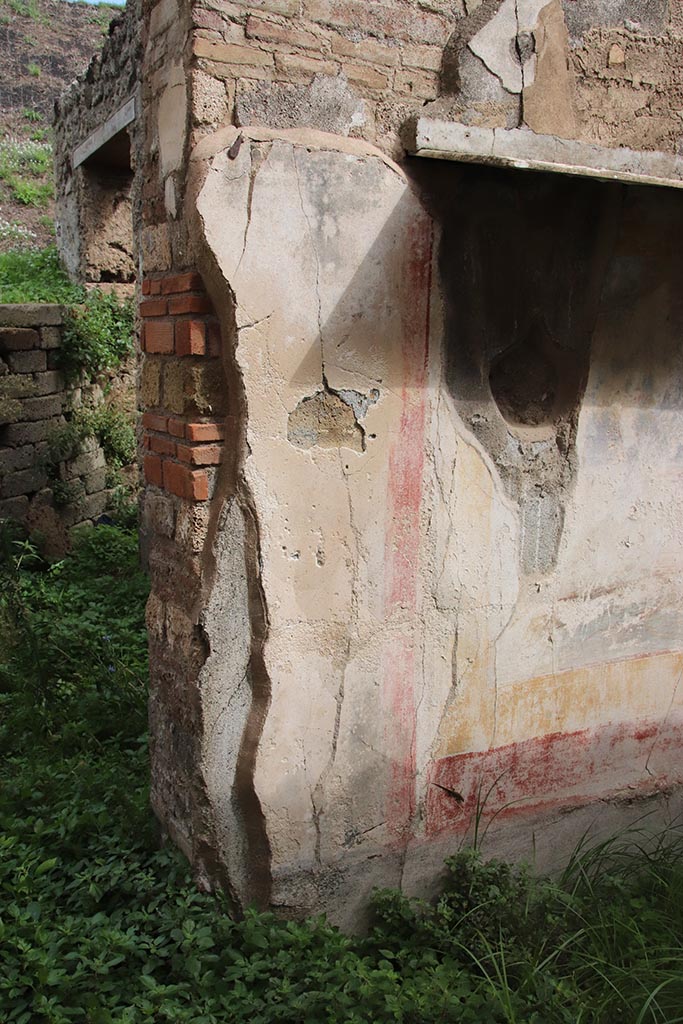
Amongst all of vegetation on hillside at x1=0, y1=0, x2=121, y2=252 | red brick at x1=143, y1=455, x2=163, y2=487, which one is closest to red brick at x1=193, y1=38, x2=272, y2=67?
red brick at x1=143, y1=455, x2=163, y2=487

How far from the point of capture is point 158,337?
8.31ft

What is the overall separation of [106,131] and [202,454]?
18.6 feet

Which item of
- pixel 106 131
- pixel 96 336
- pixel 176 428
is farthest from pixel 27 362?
pixel 176 428

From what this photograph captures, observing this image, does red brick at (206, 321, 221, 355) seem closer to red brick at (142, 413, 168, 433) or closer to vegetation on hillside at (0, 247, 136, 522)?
red brick at (142, 413, 168, 433)

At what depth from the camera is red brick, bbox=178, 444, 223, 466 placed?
2.37m

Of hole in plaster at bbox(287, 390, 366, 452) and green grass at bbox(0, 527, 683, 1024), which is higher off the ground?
hole in plaster at bbox(287, 390, 366, 452)

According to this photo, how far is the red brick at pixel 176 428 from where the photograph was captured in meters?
2.43

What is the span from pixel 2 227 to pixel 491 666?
31.9ft

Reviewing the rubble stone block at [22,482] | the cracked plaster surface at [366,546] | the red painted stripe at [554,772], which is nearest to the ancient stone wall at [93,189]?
the rubble stone block at [22,482]

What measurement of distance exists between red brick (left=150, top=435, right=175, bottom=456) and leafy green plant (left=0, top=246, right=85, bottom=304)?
5361 millimetres

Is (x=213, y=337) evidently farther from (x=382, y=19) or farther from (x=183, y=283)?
(x=382, y=19)

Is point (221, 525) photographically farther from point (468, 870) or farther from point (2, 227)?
point (2, 227)

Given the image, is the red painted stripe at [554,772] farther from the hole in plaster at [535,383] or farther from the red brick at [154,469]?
the red brick at [154,469]

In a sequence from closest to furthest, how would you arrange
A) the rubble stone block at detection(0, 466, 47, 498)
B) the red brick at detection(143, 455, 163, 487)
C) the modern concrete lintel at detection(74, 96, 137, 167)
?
the red brick at detection(143, 455, 163, 487)
the rubble stone block at detection(0, 466, 47, 498)
the modern concrete lintel at detection(74, 96, 137, 167)
